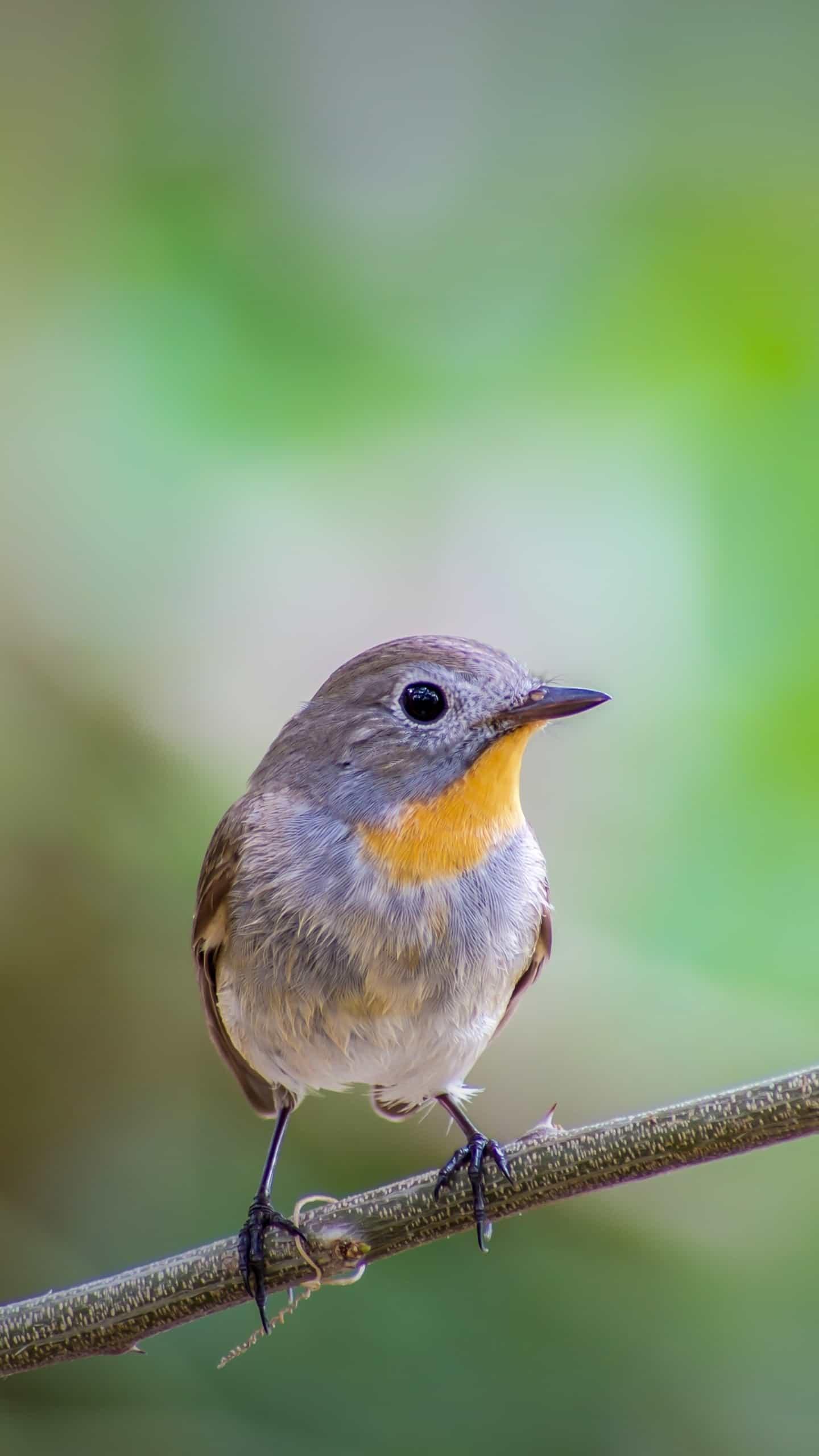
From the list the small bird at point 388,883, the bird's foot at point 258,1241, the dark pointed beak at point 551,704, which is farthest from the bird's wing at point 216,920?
the dark pointed beak at point 551,704

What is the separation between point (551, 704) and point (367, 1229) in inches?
33.0

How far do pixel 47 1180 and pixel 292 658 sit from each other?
1659 millimetres

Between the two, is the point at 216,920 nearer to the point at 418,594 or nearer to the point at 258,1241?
the point at 258,1241

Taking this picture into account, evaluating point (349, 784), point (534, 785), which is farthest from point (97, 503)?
point (349, 784)

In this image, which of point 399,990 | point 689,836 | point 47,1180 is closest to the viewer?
point 399,990

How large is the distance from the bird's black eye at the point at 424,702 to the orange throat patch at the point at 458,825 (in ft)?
0.44

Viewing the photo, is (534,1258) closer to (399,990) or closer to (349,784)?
(399,990)

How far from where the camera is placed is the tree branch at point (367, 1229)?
180cm

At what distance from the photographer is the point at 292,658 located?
4031mm

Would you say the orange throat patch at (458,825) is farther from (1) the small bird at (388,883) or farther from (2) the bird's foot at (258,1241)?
(2) the bird's foot at (258,1241)

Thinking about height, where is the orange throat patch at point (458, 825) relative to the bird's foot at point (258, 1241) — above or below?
above

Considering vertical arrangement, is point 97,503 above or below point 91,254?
below

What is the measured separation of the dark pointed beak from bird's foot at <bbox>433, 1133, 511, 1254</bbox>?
67cm

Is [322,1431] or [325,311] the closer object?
[322,1431]
